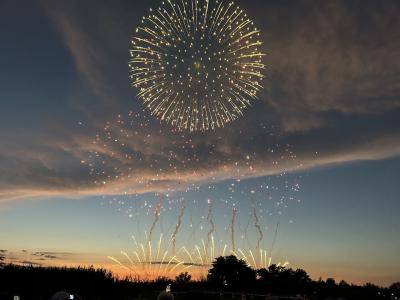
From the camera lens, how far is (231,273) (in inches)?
2702

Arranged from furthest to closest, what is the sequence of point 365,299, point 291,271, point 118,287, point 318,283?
point 318,283 → point 291,271 → point 365,299 → point 118,287

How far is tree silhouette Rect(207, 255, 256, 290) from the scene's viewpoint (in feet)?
222

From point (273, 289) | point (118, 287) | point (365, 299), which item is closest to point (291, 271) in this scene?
point (273, 289)

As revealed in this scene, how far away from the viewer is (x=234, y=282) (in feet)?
222

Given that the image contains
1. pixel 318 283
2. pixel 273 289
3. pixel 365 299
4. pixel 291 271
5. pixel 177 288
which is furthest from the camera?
pixel 318 283

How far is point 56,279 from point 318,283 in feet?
162

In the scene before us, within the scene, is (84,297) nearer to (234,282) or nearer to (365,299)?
(365,299)

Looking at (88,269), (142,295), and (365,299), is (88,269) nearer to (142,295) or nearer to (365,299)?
(142,295)

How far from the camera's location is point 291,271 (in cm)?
6975

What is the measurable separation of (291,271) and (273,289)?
21.6 feet

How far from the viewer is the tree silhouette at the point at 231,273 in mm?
67750

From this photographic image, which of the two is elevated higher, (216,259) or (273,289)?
(216,259)

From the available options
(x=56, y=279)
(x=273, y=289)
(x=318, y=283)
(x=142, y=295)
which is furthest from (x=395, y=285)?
(x=56, y=279)

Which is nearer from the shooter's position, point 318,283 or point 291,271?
point 291,271
